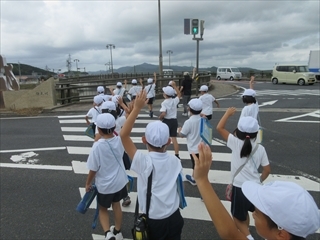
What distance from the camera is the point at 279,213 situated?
3.91 ft

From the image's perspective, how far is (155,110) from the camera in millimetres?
13039

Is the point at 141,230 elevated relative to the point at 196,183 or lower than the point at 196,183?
lower

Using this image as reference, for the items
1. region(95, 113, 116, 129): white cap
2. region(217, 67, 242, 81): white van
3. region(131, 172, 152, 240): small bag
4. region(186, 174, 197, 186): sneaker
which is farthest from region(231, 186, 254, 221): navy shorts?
region(217, 67, 242, 81): white van

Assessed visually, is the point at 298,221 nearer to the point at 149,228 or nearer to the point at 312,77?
the point at 149,228

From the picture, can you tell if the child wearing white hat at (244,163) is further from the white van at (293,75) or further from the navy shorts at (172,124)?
the white van at (293,75)

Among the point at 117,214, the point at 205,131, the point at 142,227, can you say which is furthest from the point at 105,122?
the point at 205,131

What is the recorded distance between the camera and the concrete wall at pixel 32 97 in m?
14.4

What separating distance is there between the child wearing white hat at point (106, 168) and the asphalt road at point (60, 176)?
605 mm

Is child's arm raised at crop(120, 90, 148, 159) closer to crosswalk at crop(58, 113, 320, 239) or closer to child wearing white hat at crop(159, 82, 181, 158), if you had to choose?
crosswalk at crop(58, 113, 320, 239)

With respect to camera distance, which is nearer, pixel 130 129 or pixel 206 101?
pixel 130 129

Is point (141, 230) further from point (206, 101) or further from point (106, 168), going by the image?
point (206, 101)

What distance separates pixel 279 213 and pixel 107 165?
2289 millimetres

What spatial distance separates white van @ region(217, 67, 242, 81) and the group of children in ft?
113

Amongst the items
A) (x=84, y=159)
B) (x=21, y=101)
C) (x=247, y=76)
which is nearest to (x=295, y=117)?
(x=84, y=159)
